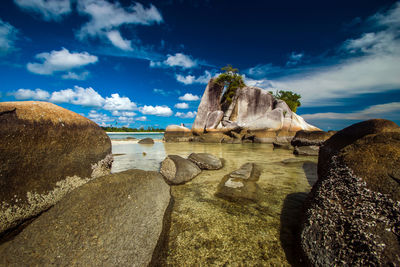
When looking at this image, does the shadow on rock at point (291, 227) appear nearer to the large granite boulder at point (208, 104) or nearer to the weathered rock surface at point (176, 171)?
the weathered rock surface at point (176, 171)

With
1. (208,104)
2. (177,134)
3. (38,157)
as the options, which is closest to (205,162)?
(38,157)

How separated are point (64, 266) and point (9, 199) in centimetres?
132

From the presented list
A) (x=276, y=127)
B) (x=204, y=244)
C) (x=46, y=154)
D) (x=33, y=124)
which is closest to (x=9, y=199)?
(x=46, y=154)

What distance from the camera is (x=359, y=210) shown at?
60.7 inches

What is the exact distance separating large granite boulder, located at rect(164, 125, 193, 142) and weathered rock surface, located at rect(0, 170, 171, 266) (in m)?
19.8

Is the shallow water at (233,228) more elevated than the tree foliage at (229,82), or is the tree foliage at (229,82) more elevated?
the tree foliage at (229,82)

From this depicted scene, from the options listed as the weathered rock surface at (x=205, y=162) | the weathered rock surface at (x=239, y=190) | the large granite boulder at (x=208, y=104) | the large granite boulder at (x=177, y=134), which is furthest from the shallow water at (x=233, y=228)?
the large granite boulder at (x=208, y=104)

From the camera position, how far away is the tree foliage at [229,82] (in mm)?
27359

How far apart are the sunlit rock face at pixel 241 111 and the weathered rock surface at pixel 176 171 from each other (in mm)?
18935

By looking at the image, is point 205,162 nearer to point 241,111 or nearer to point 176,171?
point 176,171

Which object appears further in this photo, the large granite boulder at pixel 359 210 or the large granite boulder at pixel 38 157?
the large granite boulder at pixel 38 157

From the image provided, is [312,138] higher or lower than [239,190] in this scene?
higher

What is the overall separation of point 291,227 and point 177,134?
863 inches

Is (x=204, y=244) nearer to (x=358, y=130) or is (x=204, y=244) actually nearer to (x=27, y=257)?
(x=27, y=257)
